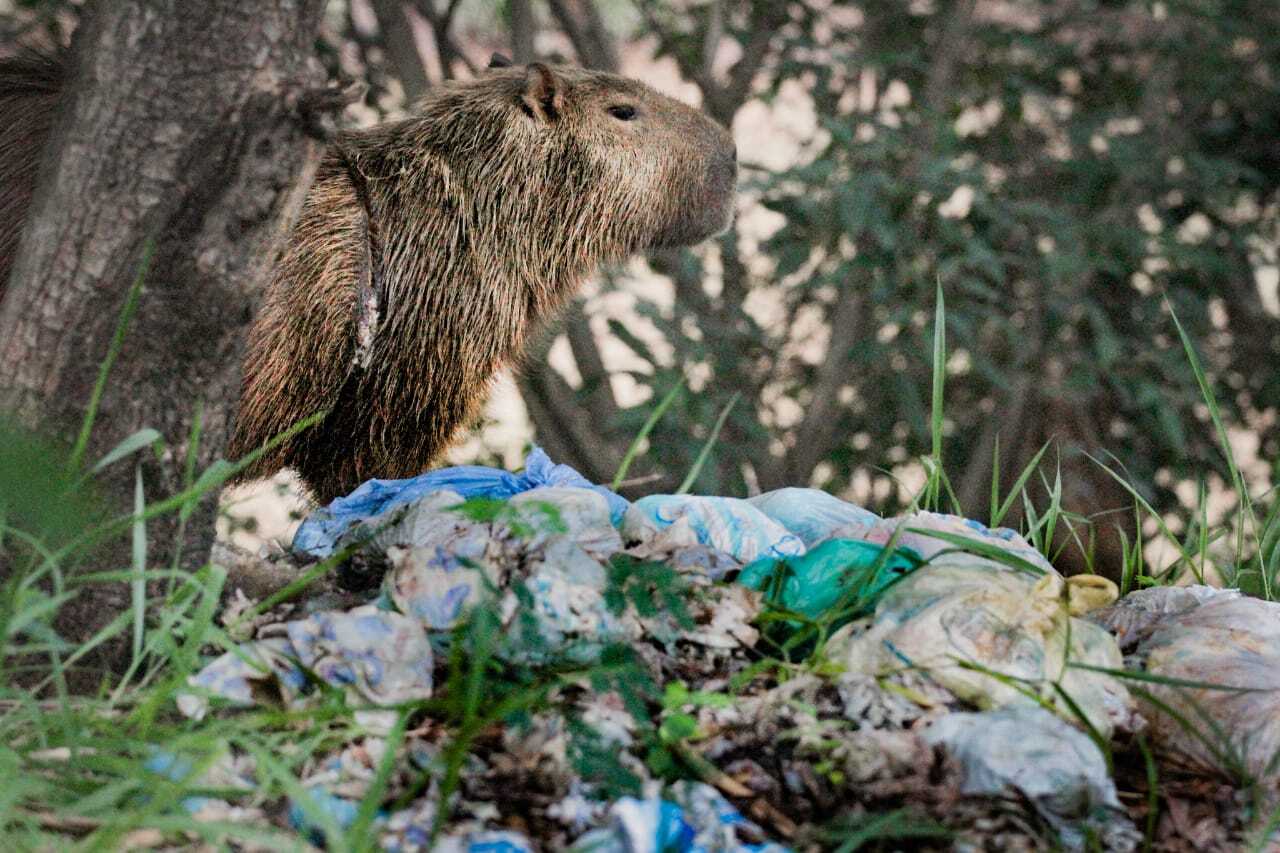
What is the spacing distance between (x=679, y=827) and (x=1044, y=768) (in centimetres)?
47

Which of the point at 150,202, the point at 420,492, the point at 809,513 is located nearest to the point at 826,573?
the point at 809,513

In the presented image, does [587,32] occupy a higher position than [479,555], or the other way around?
[587,32]

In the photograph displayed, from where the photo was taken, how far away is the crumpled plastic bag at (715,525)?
2494mm

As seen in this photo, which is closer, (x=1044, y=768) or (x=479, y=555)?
(x=1044, y=768)

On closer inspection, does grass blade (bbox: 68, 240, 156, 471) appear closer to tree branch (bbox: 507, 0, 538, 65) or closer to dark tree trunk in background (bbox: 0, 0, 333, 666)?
dark tree trunk in background (bbox: 0, 0, 333, 666)

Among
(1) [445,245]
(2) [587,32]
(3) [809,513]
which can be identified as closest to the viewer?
(3) [809,513]

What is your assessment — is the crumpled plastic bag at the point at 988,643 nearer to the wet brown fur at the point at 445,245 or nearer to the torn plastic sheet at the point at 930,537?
the torn plastic sheet at the point at 930,537

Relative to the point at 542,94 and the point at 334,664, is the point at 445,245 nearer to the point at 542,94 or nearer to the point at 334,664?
the point at 542,94

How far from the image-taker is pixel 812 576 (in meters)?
2.27

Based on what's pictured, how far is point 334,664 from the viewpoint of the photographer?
76.3 inches

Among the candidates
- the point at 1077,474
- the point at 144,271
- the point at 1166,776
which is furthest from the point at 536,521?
the point at 1077,474

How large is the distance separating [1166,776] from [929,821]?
18.9 inches

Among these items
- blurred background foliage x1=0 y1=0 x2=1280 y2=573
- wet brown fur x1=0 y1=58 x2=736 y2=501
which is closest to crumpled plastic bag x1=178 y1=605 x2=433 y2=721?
wet brown fur x1=0 y1=58 x2=736 y2=501

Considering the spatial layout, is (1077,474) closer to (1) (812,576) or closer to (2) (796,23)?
(2) (796,23)
